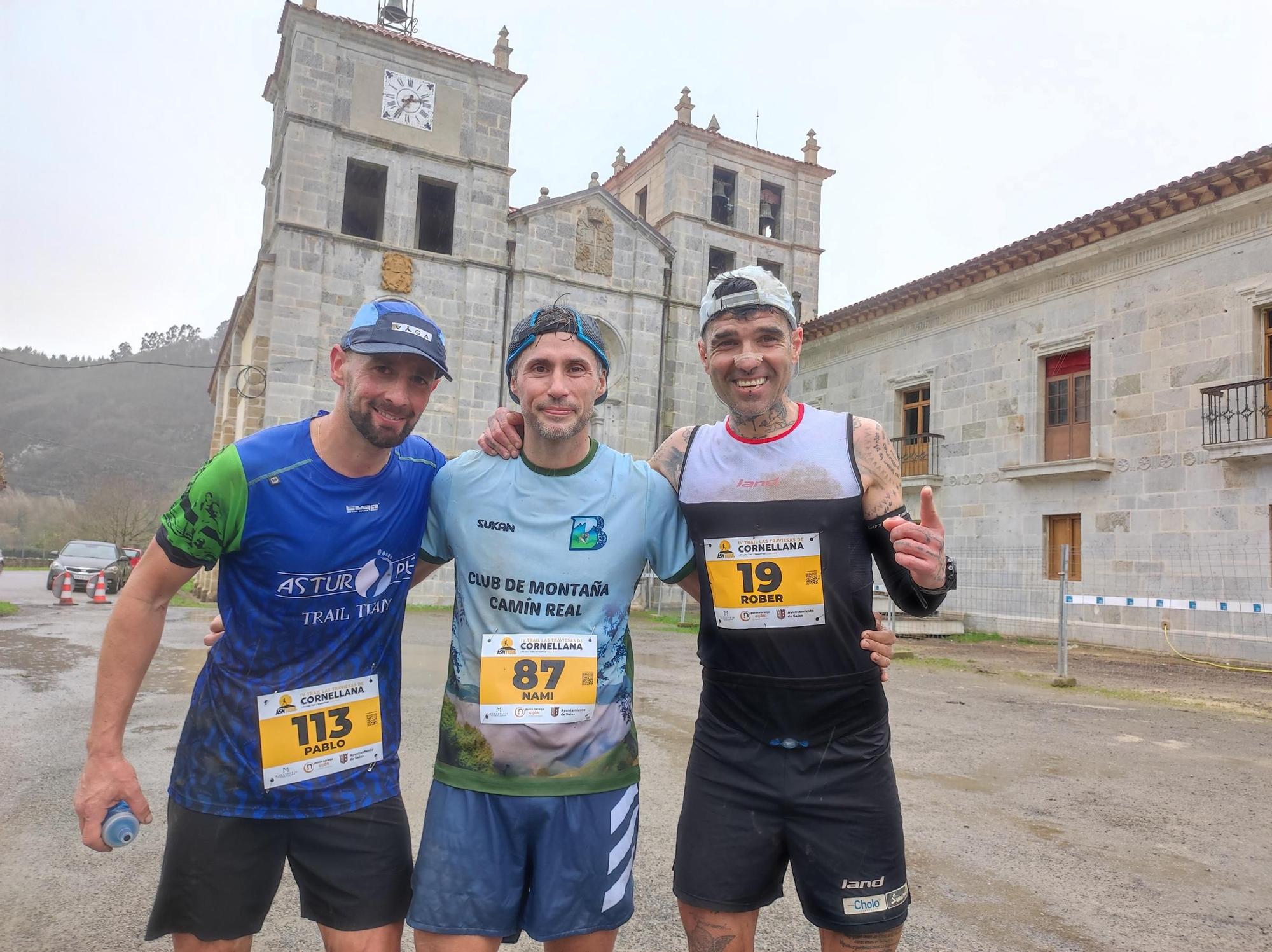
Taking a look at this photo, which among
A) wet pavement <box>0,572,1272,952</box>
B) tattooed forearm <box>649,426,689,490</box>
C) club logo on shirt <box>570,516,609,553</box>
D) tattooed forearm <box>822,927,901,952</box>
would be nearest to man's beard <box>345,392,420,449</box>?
club logo on shirt <box>570,516,609,553</box>

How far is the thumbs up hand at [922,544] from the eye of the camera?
230cm

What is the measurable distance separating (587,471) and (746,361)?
Answer: 0.62 m

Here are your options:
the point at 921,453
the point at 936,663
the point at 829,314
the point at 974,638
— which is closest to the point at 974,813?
the point at 936,663

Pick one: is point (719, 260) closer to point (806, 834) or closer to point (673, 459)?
point (673, 459)

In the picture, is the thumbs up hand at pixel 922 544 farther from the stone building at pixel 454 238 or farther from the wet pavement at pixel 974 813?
the stone building at pixel 454 238

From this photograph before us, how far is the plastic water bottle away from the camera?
2148 millimetres

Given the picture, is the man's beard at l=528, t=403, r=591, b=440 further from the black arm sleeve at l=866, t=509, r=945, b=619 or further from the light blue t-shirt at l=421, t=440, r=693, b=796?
the black arm sleeve at l=866, t=509, r=945, b=619

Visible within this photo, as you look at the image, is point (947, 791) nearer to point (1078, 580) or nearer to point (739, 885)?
point (739, 885)

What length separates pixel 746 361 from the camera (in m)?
2.64

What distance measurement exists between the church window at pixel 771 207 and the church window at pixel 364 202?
1236 cm

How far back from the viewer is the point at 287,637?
2.36 m

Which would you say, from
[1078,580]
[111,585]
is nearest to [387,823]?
[1078,580]

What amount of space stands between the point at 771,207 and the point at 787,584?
2800cm

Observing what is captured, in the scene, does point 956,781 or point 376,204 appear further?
point 376,204
